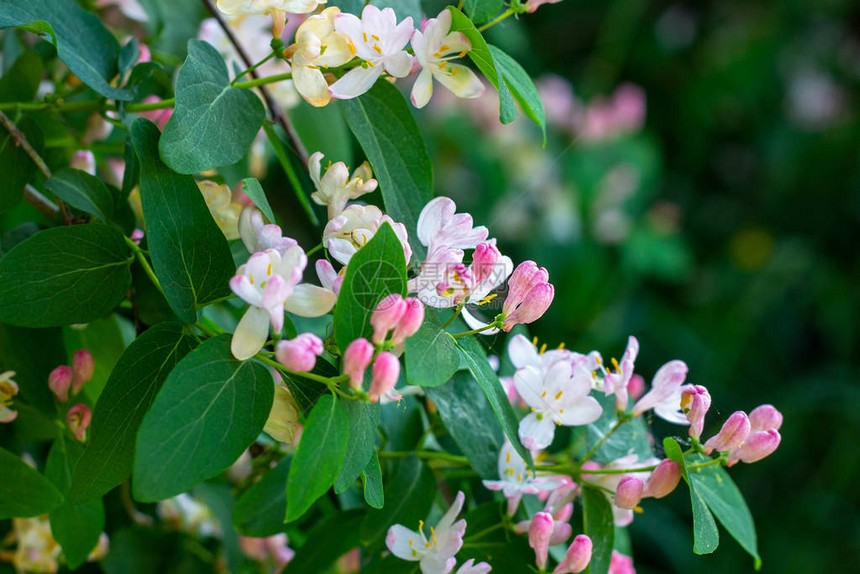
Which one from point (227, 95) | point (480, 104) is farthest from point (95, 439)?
point (480, 104)

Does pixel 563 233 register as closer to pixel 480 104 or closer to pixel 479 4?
pixel 480 104

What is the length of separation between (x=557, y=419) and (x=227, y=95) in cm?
24

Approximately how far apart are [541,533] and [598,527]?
43mm

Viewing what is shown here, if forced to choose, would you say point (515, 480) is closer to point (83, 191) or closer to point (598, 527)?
point (598, 527)

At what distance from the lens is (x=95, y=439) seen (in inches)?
13.6

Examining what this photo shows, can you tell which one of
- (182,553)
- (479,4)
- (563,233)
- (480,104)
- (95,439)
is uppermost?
(479,4)

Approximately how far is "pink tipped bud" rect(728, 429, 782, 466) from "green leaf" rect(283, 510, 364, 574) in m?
0.22

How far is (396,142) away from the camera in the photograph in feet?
1.40

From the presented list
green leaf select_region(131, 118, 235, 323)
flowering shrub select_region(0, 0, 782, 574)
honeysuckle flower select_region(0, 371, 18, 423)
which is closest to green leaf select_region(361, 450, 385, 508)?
flowering shrub select_region(0, 0, 782, 574)

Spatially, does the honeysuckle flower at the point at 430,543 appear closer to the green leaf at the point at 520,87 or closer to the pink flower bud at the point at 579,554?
the pink flower bud at the point at 579,554

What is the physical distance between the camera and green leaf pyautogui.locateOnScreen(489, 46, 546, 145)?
39 centimetres

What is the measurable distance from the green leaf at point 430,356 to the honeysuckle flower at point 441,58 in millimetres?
124

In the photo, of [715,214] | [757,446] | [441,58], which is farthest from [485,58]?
[715,214]

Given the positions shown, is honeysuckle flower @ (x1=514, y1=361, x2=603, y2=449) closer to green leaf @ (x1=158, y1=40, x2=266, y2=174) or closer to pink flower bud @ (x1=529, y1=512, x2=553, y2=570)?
pink flower bud @ (x1=529, y1=512, x2=553, y2=570)
